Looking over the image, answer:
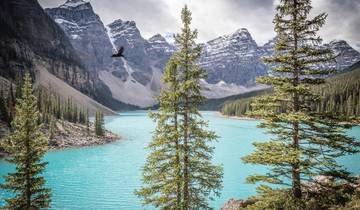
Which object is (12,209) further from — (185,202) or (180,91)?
(180,91)

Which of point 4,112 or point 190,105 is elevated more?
point 190,105

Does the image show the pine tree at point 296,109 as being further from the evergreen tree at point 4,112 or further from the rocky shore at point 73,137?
the evergreen tree at point 4,112

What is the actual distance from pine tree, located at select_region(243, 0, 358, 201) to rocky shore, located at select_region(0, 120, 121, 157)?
6438 cm

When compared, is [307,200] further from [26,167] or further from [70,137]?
[70,137]

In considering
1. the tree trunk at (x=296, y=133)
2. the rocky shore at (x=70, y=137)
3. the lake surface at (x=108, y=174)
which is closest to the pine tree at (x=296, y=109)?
the tree trunk at (x=296, y=133)

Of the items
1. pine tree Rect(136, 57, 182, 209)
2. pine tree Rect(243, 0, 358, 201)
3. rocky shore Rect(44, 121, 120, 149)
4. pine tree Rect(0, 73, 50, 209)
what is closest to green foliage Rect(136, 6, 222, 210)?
pine tree Rect(136, 57, 182, 209)

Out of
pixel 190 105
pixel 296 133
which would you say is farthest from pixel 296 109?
pixel 190 105

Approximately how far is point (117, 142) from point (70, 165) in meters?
26.8

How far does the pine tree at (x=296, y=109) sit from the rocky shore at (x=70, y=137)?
2535 inches

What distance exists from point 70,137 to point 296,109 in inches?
2899

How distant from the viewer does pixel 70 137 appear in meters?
77.1

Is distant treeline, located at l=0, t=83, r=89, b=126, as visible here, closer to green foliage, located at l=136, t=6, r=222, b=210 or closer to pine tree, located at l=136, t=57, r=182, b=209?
pine tree, located at l=136, t=57, r=182, b=209

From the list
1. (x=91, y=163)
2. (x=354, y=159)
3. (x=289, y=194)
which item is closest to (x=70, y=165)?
(x=91, y=163)

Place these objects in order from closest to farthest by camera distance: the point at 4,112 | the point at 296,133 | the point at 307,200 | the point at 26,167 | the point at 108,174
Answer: the point at 296,133 → the point at 307,200 → the point at 26,167 → the point at 108,174 → the point at 4,112
